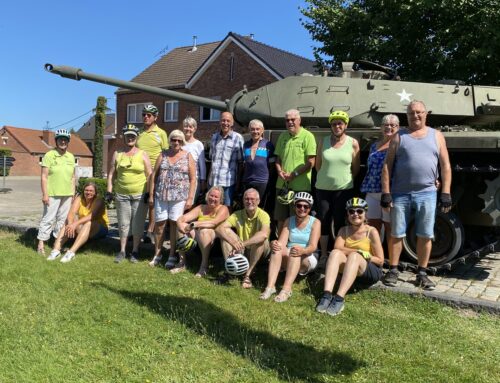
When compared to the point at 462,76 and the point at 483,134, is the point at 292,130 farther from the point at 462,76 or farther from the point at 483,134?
the point at 462,76

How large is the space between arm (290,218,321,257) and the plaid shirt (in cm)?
141

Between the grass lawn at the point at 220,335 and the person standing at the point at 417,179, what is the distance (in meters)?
0.69

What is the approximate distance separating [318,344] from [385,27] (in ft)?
37.9

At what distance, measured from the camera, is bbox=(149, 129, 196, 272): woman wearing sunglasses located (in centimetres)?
654

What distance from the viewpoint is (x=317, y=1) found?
15.8 m

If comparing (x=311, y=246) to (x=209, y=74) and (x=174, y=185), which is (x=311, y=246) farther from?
(x=209, y=74)

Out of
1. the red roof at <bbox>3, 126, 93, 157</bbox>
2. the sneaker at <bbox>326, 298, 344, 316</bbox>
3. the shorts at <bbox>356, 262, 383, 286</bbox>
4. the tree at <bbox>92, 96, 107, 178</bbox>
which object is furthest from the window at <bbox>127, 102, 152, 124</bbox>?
the sneaker at <bbox>326, 298, 344, 316</bbox>

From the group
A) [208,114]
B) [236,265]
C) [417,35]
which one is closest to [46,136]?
[208,114]

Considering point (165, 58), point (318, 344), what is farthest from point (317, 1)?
point (165, 58)

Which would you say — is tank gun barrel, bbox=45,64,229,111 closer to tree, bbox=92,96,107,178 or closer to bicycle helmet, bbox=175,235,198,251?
bicycle helmet, bbox=175,235,198,251

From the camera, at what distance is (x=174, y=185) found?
6523 millimetres

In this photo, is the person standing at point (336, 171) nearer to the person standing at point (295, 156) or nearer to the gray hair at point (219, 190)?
the person standing at point (295, 156)

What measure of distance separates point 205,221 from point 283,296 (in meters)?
1.48

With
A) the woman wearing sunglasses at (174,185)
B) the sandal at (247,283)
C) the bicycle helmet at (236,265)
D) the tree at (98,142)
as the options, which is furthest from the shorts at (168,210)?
the tree at (98,142)
